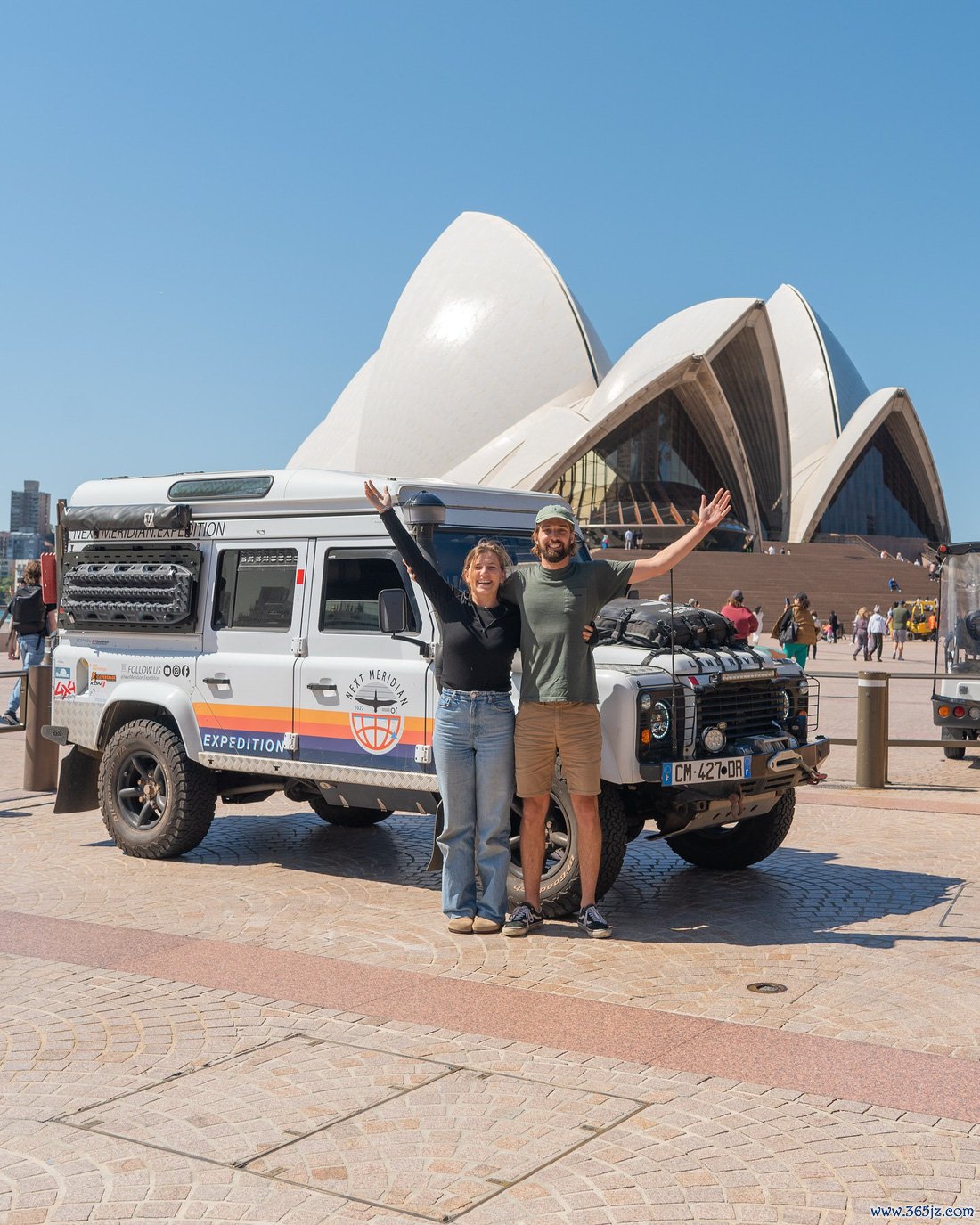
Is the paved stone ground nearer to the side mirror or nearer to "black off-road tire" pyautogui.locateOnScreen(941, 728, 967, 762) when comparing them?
the side mirror

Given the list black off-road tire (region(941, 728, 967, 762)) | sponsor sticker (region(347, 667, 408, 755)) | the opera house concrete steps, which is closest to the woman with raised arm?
sponsor sticker (region(347, 667, 408, 755))

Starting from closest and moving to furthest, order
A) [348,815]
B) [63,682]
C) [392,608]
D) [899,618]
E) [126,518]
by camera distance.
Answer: [392,608] → [126,518] → [63,682] → [348,815] → [899,618]

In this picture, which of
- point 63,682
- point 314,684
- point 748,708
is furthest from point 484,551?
point 63,682

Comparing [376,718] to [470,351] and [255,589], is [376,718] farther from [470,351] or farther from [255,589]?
[470,351]

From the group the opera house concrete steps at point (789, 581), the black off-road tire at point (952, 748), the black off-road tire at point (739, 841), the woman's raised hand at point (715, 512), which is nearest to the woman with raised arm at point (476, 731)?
the woman's raised hand at point (715, 512)

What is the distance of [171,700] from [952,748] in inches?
343

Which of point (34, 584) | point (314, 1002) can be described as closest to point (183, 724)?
point (314, 1002)

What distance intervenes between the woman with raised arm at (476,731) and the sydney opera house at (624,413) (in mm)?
54555

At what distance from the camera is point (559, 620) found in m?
5.87

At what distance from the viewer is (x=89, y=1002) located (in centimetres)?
489

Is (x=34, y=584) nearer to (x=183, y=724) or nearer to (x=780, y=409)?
(x=183, y=724)

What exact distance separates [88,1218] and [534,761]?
317cm

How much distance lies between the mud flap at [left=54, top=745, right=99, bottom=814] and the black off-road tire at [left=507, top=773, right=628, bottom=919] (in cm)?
356

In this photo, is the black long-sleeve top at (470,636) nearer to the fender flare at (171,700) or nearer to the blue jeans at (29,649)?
the fender flare at (171,700)
